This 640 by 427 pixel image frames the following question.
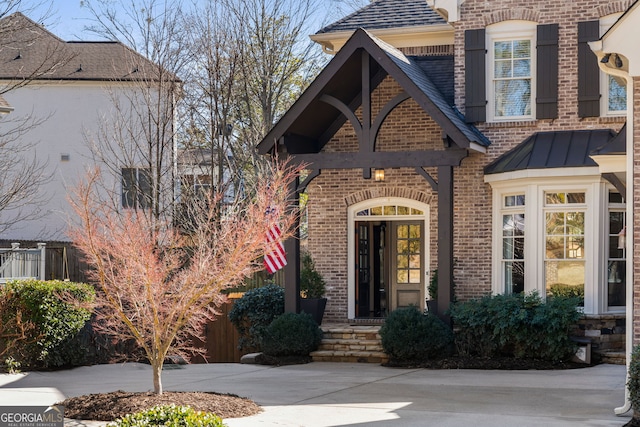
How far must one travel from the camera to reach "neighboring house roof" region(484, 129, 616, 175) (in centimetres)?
1652

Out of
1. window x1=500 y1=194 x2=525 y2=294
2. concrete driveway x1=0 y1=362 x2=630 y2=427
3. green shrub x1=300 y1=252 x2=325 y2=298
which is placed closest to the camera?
concrete driveway x1=0 y1=362 x2=630 y2=427

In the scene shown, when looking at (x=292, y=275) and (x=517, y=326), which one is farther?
(x=292, y=275)

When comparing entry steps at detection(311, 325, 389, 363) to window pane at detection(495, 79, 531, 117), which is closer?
entry steps at detection(311, 325, 389, 363)

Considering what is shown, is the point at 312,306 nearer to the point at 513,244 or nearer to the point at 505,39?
the point at 513,244

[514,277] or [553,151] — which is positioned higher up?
[553,151]

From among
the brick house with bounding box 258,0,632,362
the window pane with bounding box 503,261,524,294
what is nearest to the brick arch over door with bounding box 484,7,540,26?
the brick house with bounding box 258,0,632,362

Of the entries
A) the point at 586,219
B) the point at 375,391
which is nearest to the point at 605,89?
the point at 586,219

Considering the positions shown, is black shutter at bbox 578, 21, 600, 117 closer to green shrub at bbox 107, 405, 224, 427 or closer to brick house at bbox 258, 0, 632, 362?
brick house at bbox 258, 0, 632, 362

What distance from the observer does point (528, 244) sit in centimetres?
1692

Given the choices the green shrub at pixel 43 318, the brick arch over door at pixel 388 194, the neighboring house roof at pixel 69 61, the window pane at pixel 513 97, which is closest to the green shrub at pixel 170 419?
the green shrub at pixel 43 318

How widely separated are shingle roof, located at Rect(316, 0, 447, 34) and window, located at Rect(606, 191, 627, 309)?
17.4 feet

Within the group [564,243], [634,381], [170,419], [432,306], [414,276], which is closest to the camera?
[170,419]

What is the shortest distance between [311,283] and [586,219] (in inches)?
224

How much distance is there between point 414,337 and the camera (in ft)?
51.8
